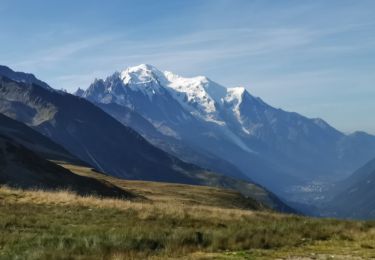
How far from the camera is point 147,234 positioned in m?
23.5

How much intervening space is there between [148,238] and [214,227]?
8.68 meters

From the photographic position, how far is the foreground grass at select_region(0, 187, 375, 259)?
19938 mm

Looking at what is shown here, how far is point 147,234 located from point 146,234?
1.7 inches

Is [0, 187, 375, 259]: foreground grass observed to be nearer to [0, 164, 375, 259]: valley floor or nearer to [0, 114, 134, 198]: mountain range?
[0, 164, 375, 259]: valley floor

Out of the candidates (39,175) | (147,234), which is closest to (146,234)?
(147,234)

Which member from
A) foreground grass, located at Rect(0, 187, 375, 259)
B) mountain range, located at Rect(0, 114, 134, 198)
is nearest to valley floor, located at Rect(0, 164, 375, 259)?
foreground grass, located at Rect(0, 187, 375, 259)

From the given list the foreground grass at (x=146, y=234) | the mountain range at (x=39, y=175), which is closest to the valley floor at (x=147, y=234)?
the foreground grass at (x=146, y=234)

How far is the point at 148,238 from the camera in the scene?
22.4 meters

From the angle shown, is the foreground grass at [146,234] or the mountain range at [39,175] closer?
the foreground grass at [146,234]

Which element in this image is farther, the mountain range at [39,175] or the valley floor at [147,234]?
the mountain range at [39,175]

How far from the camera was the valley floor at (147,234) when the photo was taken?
19922 mm

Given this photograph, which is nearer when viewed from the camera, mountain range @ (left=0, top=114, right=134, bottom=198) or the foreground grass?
the foreground grass

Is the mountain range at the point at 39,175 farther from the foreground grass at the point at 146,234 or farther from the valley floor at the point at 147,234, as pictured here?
the foreground grass at the point at 146,234

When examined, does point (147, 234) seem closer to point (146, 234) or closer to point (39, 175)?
point (146, 234)
